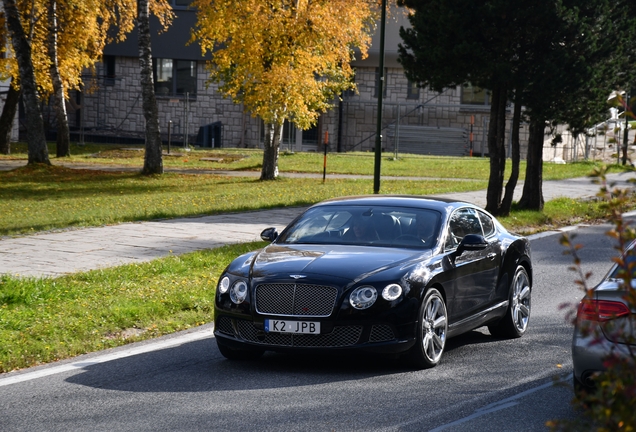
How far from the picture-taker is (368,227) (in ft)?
29.8

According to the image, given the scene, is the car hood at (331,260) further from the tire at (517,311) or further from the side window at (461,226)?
the tire at (517,311)

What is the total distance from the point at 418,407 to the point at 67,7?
1349 inches

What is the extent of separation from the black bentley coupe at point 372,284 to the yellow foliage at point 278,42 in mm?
20015

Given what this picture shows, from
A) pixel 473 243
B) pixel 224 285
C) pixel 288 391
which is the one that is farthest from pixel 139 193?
pixel 288 391

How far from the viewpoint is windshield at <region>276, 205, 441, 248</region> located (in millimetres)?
8938

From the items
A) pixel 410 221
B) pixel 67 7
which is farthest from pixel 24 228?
pixel 67 7

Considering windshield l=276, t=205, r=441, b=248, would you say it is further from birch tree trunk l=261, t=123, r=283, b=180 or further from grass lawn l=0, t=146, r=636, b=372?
birch tree trunk l=261, t=123, r=283, b=180

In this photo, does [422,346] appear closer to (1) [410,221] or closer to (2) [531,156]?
(1) [410,221]

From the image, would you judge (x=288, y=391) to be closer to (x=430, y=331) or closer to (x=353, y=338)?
(x=353, y=338)

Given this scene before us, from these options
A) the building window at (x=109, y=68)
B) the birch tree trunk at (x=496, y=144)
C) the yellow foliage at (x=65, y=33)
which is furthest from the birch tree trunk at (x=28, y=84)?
the building window at (x=109, y=68)

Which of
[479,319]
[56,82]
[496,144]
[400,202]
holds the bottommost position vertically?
[479,319]

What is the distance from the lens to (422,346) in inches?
316

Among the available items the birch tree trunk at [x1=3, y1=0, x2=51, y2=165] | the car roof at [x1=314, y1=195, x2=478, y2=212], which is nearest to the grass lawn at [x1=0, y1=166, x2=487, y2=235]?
the birch tree trunk at [x1=3, y1=0, x2=51, y2=165]

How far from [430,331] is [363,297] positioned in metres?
0.73
